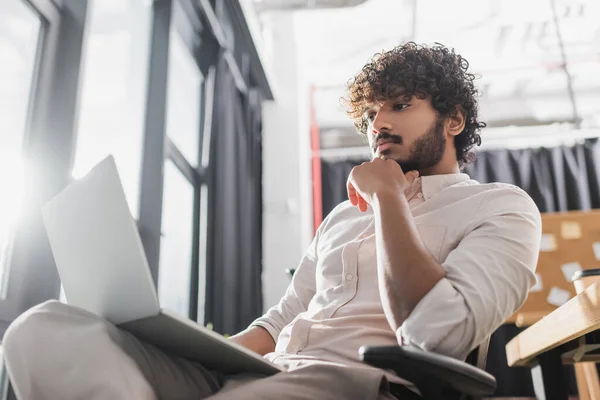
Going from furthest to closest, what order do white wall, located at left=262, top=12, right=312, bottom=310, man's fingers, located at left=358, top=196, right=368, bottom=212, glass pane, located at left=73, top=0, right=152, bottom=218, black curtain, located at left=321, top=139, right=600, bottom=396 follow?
black curtain, located at left=321, top=139, right=600, bottom=396
white wall, located at left=262, top=12, right=312, bottom=310
glass pane, located at left=73, top=0, right=152, bottom=218
man's fingers, located at left=358, top=196, right=368, bottom=212

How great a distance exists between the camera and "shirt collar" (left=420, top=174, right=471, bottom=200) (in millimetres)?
1162

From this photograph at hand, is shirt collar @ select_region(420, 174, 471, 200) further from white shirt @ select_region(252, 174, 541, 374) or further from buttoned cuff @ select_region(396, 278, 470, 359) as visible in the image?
buttoned cuff @ select_region(396, 278, 470, 359)

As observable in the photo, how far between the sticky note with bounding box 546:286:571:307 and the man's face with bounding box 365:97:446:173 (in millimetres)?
1729

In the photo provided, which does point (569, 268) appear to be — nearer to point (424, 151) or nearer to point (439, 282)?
→ point (424, 151)

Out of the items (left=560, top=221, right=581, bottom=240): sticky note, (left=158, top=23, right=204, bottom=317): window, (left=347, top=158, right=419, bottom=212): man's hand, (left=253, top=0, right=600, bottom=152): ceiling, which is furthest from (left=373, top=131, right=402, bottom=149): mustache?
(left=253, top=0, right=600, bottom=152): ceiling

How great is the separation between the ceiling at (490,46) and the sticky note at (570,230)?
1069 millimetres

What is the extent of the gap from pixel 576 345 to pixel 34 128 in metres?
1.65

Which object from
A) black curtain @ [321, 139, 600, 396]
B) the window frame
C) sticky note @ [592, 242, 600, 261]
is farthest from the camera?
black curtain @ [321, 139, 600, 396]

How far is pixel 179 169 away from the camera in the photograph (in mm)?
2787

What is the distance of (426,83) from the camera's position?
126 cm

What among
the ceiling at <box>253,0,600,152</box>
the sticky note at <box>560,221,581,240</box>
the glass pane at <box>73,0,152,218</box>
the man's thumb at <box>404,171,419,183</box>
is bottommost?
the sticky note at <box>560,221,581,240</box>

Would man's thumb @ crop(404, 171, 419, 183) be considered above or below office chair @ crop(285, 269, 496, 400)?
above

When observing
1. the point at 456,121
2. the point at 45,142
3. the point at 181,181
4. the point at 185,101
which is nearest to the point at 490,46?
the point at 185,101

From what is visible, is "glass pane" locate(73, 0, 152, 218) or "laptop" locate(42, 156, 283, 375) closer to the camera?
"laptop" locate(42, 156, 283, 375)
